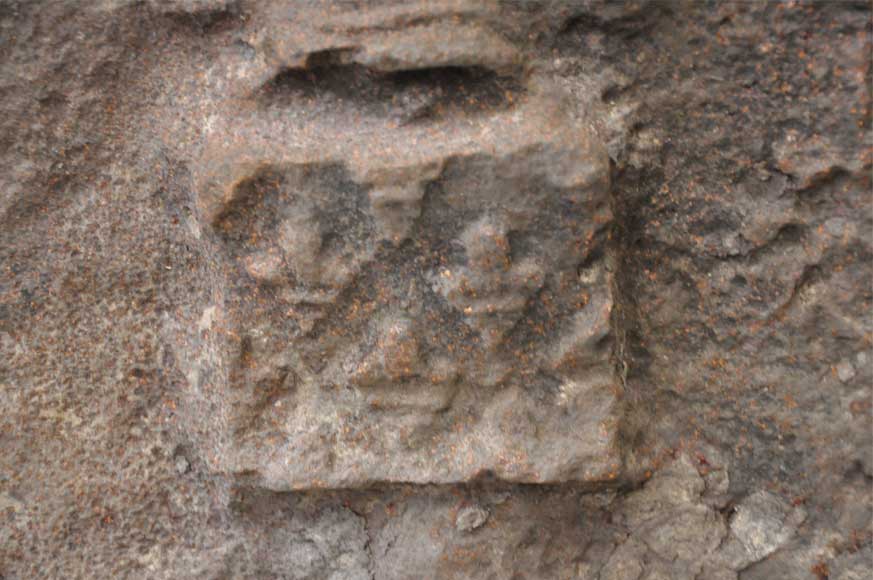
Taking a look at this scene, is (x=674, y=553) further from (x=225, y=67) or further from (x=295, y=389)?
(x=225, y=67)

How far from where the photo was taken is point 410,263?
0.90m

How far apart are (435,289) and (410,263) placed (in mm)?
37

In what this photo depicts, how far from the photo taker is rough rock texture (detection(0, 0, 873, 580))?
0.86 m

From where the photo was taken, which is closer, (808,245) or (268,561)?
(808,245)

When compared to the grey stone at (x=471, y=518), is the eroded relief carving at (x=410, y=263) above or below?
above

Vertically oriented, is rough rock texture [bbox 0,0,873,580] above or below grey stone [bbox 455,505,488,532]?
above

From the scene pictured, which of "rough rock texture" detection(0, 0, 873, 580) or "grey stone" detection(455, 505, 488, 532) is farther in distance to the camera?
"grey stone" detection(455, 505, 488, 532)

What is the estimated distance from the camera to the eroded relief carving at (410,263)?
2.80 feet

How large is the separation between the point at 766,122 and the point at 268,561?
2.40 ft

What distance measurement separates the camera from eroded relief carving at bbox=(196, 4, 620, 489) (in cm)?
85

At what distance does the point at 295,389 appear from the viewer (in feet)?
3.12

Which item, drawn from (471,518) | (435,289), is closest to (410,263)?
(435,289)

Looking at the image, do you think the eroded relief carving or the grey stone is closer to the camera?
the eroded relief carving

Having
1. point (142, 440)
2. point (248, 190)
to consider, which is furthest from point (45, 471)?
point (248, 190)
